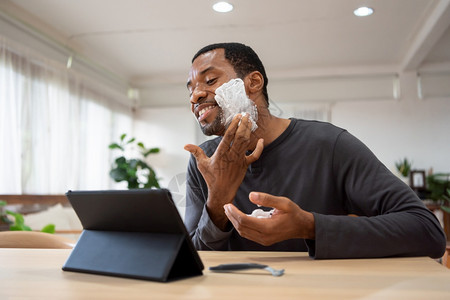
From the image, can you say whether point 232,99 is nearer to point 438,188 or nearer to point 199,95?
point 199,95

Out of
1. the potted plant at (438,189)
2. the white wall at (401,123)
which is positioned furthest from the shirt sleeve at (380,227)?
the potted plant at (438,189)

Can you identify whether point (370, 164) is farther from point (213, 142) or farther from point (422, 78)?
point (422, 78)

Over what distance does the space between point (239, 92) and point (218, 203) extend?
0.47 metres

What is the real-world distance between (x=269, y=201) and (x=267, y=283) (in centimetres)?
21

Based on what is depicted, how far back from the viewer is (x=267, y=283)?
0.63 m

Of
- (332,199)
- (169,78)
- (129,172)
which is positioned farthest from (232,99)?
(169,78)

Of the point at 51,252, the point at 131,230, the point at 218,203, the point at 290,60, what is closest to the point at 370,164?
the point at 218,203

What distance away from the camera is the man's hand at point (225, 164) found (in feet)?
3.50

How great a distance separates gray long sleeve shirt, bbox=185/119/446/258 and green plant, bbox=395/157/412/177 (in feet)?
17.7

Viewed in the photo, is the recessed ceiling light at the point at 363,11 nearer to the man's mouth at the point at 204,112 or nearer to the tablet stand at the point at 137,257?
the man's mouth at the point at 204,112

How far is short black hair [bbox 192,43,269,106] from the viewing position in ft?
4.82

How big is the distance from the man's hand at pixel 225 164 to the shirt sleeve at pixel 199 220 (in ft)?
0.10

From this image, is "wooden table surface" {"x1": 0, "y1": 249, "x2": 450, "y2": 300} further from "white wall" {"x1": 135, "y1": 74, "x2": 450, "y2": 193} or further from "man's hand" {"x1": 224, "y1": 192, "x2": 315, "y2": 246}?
"white wall" {"x1": 135, "y1": 74, "x2": 450, "y2": 193}

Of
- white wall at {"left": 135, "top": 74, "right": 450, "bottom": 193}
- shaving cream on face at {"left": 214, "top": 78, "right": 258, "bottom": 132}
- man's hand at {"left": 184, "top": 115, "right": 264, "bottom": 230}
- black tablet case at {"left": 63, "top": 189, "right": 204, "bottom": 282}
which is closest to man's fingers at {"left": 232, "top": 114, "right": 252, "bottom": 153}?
man's hand at {"left": 184, "top": 115, "right": 264, "bottom": 230}
